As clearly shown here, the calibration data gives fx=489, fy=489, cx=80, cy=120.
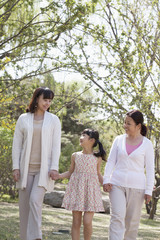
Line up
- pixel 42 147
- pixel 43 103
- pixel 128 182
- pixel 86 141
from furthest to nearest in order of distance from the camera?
pixel 86 141
pixel 43 103
pixel 128 182
pixel 42 147

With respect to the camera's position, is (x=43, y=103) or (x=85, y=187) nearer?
(x=43, y=103)

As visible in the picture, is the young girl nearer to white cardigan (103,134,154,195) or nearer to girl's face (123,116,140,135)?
white cardigan (103,134,154,195)

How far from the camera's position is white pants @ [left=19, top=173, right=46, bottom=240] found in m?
5.39

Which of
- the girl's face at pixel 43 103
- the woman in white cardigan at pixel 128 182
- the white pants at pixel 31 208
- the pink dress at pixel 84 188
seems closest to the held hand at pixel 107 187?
the woman in white cardigan at pixel 128 182

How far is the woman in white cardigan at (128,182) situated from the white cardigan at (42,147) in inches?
26.7

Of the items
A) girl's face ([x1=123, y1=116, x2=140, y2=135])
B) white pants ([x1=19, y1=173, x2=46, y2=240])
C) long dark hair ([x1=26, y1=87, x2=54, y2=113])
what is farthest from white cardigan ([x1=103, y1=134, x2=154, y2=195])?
long dark hair ([x1=26, y1=87, x2=54, y2=113])

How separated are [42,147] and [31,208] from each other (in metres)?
0.69

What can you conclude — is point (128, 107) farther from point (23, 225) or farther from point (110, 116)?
point (23, 225)

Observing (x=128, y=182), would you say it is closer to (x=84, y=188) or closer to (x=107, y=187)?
(x=107, y=187)

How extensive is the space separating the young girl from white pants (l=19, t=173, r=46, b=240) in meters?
1.02

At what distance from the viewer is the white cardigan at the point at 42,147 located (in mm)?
5508

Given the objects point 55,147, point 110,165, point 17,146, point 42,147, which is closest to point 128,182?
point 110,165

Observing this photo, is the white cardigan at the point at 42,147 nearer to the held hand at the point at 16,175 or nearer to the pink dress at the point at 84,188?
the held hand at the point at 16,175

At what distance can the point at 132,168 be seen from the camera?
5.70m
